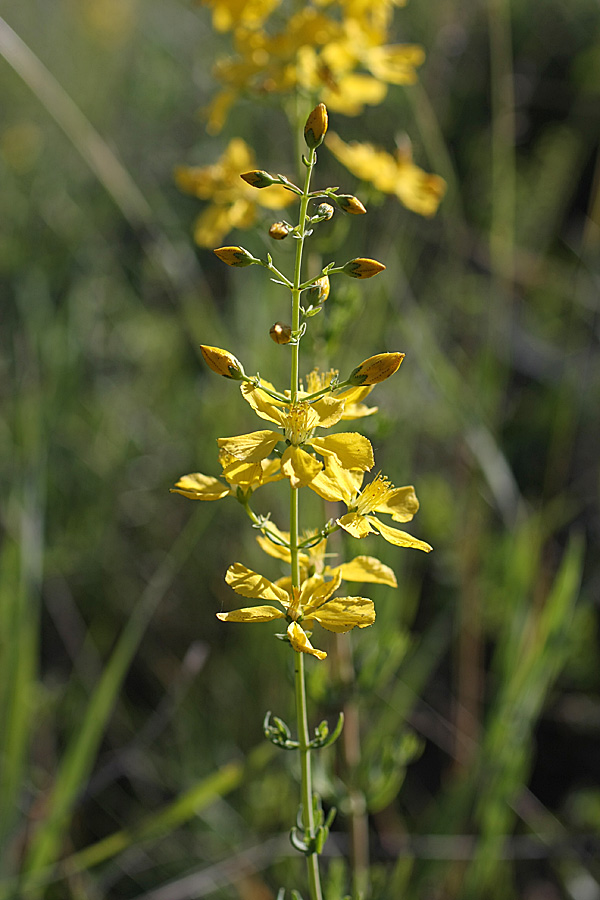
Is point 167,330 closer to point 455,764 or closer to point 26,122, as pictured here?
point 455,764

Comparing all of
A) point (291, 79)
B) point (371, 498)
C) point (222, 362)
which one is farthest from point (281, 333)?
point (291, 79)

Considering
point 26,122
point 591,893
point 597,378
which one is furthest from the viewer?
point 26,122

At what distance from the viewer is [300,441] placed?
3.48 feet

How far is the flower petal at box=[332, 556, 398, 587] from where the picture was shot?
1093 millimetres

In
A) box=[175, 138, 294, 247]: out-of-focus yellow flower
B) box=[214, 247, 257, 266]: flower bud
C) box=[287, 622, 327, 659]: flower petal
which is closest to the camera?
box=[287, 622, 327, 659]: flower petal

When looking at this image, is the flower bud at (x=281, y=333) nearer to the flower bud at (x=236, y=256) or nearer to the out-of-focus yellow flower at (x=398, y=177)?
the flower bud at (x=236, y=256)

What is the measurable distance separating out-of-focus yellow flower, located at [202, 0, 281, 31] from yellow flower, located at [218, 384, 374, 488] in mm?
1257

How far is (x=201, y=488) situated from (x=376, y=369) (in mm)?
323

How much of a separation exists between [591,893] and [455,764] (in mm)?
528

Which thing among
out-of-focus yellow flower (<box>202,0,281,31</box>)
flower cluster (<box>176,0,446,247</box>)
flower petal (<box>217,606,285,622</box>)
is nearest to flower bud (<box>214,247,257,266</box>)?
flower petal (<box>217,606,285,622</box>)

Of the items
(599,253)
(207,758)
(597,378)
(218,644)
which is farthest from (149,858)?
(599,253)

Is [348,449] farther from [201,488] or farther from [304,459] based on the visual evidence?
[201,488]

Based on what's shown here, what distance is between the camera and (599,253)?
3703 millimetres

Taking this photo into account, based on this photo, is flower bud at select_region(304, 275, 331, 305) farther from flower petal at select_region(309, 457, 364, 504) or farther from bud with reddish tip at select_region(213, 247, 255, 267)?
flower petal at select_region(309, 457, 364, 504)
